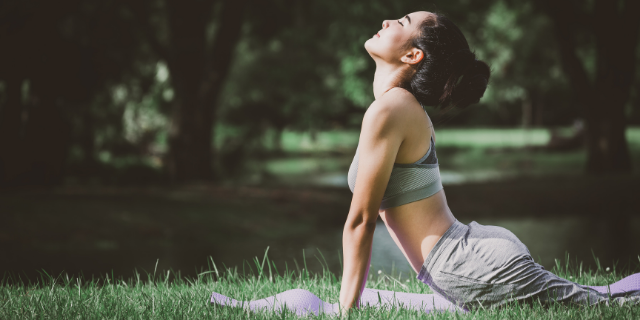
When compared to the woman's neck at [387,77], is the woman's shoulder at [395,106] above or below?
below

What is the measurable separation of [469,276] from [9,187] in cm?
1267

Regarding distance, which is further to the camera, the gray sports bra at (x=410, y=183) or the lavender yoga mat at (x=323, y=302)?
the lavender yoga mat at (x=323, y=302)

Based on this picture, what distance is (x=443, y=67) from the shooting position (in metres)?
2.98

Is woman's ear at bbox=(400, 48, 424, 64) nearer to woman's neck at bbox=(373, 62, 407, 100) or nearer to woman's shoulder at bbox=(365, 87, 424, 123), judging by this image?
woman's neck at bbox=(373, 62, 407, 100)

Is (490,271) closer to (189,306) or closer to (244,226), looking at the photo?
(189,306)

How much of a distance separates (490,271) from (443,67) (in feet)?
3.39

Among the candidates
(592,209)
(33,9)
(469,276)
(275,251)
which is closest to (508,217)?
(592,209)

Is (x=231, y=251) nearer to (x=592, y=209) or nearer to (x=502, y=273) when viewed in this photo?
(x=502, y=273)

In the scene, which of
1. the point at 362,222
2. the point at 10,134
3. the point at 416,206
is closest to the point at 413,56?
the point at 416,206

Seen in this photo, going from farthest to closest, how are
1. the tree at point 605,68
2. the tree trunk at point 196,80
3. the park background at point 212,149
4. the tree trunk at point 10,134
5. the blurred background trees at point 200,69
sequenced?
the tree at point 605,68, the tree trunk at point 196,80, the tree trunk at point 10,134, the blurred background trees at point 200,69, the park background at point 212,149

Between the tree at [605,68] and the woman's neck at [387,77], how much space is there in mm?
17225

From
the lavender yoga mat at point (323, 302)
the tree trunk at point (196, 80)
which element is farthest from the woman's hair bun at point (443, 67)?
the tree trunk at point (196, 80)

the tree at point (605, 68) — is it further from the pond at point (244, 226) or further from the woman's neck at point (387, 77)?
the woman's neck at point (387, 77)

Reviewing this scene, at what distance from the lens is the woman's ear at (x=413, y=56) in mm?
3006
